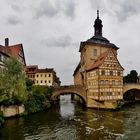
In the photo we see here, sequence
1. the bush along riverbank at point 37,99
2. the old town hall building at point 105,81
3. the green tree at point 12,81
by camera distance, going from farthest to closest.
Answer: the old town hall building at point 105,81 < the bush along riverbank at point 37,99 < the green tree at point 12,81

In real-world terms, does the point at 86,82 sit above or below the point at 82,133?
above

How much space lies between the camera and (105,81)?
191 ft

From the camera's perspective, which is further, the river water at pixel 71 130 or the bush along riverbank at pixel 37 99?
the bush along riverbank at pixel 37 99

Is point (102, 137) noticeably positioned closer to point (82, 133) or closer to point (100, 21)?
point (82, 133)

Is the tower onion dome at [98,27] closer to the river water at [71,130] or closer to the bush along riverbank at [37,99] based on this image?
the bush along riverbank at [37,99]

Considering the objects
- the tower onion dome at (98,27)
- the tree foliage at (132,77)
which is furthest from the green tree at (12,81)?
→ the tree foliage at (132,77)

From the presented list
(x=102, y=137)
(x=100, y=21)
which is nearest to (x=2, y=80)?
(x=102, y=137)

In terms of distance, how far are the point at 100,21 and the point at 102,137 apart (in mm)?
46534

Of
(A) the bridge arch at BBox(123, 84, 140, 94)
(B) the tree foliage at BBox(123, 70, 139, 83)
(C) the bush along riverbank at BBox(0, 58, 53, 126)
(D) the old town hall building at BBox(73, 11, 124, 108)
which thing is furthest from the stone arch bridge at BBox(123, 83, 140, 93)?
(C) the bush along riverbank at BBox(0, 58, 53, 126)

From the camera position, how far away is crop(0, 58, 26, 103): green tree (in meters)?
45.0

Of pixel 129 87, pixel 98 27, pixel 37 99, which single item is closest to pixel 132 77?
pixel 129 87

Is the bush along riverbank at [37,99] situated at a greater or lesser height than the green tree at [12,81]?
lesser

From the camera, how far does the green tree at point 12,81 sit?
148ft

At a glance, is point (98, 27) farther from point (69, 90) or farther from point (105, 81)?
point (69, 90)
